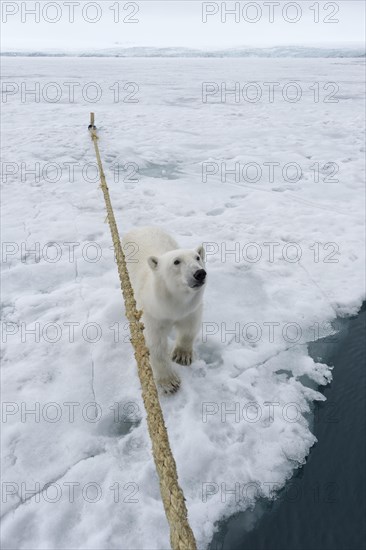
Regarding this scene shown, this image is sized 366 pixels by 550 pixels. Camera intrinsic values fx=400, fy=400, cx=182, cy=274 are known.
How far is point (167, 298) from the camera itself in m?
2.81

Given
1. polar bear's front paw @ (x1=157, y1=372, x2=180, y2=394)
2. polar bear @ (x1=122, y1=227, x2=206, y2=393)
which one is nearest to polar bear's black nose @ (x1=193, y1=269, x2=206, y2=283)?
polar bear @ (x1=122, y1=227, x2=206, y2=393)

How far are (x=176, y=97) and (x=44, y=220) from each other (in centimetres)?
1403

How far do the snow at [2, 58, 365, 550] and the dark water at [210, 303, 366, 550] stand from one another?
0.09 meters

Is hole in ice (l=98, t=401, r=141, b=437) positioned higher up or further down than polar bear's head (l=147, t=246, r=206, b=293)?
further down

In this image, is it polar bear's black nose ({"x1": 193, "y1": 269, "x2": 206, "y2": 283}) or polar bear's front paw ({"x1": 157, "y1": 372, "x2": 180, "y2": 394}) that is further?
polar bear's front paw ({"x1": 157, "y1": 372, "x2": 180, "y2": 394})

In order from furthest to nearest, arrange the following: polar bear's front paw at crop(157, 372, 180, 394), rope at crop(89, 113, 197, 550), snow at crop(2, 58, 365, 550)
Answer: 1. polar bear's front paw at crop(157, 372, 180, 394)
2. snow at crop(2, 58, 365, 550)
3. rope at crop(89, 113, 197, 550)

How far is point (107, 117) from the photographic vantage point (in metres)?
13.4

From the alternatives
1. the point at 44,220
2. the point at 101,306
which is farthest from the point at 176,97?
the point at 101,306

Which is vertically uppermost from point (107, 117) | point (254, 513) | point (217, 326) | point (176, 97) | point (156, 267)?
point (176, 97)

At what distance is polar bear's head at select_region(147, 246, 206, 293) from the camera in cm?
258

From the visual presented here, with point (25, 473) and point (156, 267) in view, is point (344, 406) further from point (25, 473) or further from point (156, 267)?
point (25, 473)

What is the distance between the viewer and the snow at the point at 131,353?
2.45 metres

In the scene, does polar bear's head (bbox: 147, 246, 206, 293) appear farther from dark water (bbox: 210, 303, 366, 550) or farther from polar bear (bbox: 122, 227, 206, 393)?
dark water (bbox: 210, 303, 366, 550)

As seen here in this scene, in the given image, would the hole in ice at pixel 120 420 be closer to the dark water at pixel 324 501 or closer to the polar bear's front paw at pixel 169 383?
the polar bear's front paw at pixel 169 383
